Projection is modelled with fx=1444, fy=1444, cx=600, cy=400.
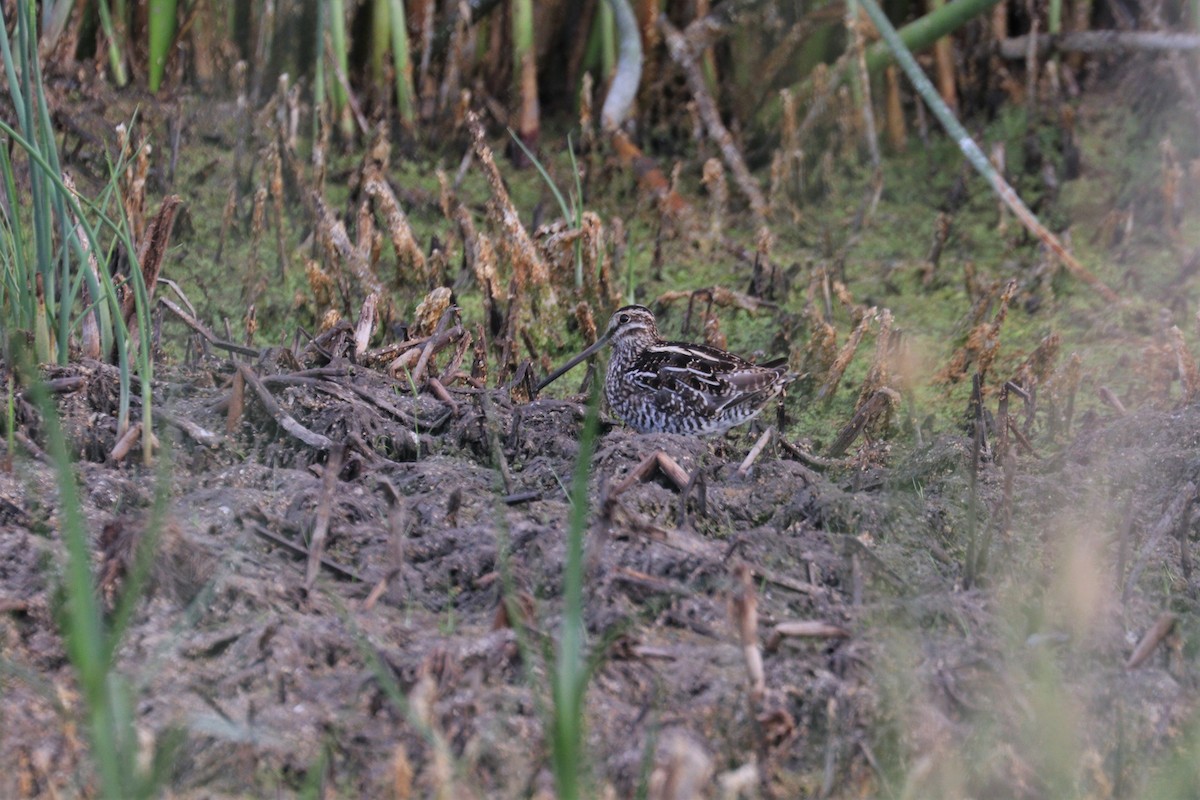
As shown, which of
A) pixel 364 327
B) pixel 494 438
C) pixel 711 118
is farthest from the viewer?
pixel 711 118

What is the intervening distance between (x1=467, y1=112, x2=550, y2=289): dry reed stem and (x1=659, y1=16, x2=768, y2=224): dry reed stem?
46.9 inches

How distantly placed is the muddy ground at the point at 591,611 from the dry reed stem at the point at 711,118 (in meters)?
2.06

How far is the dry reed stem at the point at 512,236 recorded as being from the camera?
14.4 ft

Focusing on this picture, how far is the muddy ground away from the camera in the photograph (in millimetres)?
2330

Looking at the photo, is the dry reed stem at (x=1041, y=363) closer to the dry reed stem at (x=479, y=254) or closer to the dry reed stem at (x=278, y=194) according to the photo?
the dry reed stem at (x=479, y=254)

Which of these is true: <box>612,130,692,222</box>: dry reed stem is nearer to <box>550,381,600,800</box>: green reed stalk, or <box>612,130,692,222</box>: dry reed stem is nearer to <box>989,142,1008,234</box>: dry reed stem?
<box>989,142,1008,234</box>: dry reed stem

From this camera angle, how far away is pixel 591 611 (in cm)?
272

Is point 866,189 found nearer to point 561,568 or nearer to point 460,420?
point 460,420

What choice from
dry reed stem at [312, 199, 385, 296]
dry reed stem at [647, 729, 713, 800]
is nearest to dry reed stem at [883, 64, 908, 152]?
dry reed stem at [312, 199, 385, 296]

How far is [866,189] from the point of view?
5.75 m

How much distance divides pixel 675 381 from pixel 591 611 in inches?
59.5

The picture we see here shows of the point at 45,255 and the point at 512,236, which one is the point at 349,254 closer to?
the point at 512,236

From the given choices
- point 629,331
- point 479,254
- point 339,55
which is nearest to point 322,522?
point 479,254

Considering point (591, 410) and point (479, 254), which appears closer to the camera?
point (591, 410)
